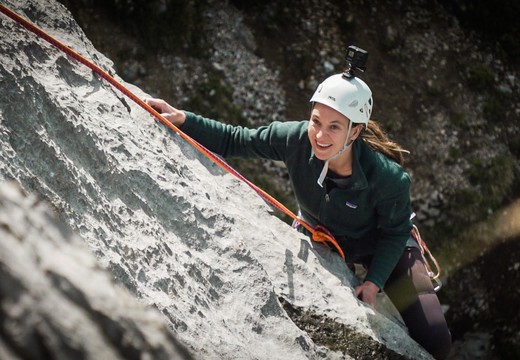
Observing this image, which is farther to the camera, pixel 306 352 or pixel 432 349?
pixel 432 349

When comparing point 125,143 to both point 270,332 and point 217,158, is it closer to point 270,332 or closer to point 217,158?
point 217,158

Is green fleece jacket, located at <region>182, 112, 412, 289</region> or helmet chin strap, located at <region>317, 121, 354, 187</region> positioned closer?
helmet chin strap, located at <region>317, 121, 354, 187</region>

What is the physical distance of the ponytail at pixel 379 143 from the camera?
3.92 meters

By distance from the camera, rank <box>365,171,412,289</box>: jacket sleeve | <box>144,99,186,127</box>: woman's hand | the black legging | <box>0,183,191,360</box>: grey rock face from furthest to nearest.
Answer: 1. the black legging
2. <box>365,171,412,289</box>: jacket sleeve
3. <box>144,99,186,127</box>: woman's hand
4. <box>0,183,191,360</box>: grey rock face

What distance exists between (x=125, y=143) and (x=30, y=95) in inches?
23.6

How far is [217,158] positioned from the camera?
12.3 ft

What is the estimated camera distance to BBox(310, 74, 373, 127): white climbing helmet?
356 centimetres

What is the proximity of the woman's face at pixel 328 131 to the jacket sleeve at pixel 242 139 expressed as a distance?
33 cm

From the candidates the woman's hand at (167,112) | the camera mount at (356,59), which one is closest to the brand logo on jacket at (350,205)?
the camera mount at (356,59)

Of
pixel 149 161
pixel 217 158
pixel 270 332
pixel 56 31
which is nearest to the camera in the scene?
pixel 270 332

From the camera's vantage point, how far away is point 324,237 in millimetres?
4039

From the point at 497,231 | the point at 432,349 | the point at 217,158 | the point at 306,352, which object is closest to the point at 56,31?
the point at 217,158

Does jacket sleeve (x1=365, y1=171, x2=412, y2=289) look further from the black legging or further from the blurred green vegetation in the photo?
the blurred green vegetation

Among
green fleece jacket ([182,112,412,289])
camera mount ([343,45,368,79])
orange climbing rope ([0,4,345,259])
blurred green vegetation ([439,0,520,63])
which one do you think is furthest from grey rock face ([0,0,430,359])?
blurred green vegetation ([439,0,520,63])
